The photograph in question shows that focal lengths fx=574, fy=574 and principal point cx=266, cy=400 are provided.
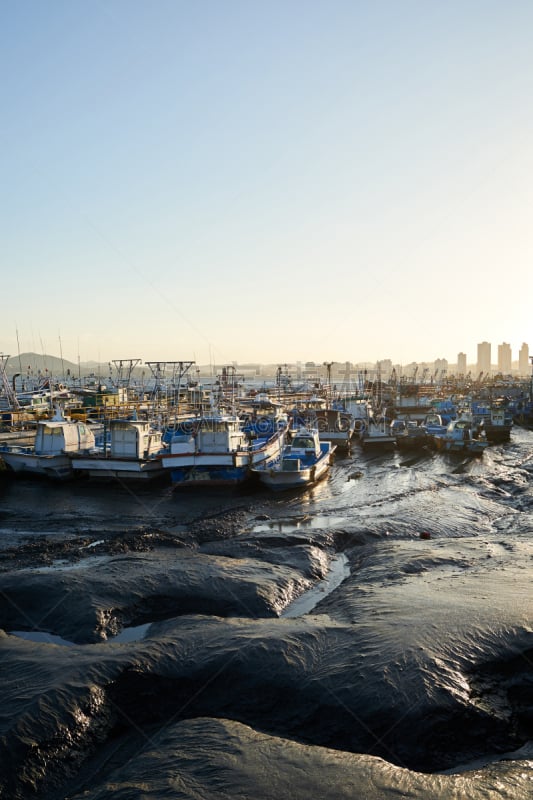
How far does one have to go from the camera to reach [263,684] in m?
9.05

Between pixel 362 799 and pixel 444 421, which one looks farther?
pixel 444 421

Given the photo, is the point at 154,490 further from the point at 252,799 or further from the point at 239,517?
the point at 252,799

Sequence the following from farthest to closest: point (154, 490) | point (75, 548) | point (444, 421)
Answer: point (444, 421)
point (154, 490)
point (75, 548)

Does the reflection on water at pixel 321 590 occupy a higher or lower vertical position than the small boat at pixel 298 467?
lower

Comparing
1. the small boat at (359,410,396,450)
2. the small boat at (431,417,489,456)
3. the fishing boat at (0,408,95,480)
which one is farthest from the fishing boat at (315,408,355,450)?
the fishing boat at (0,408,95,480)

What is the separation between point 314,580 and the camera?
1455 cm

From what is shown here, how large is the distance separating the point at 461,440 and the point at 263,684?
35.6 m

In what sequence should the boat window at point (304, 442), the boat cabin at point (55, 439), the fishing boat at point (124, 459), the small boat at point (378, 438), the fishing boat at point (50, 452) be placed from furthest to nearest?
the small boat at point (378, 438), the boat window at point (304, 442), the boat cabin at point (55, 439), the fishing boat at point (50, 452), the fishing boat at point (124, 459)

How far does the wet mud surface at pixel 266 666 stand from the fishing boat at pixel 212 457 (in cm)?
907

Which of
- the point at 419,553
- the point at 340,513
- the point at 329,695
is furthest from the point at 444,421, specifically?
the point at 329,695

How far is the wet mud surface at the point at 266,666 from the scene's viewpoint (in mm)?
7117

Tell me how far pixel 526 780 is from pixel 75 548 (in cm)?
1383

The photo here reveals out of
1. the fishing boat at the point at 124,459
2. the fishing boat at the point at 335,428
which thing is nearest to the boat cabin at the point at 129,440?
the fishing boat at the point at 124,459

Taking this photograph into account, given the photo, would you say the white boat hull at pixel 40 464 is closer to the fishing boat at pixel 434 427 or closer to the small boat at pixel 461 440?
the small boat at pixel 461 440
